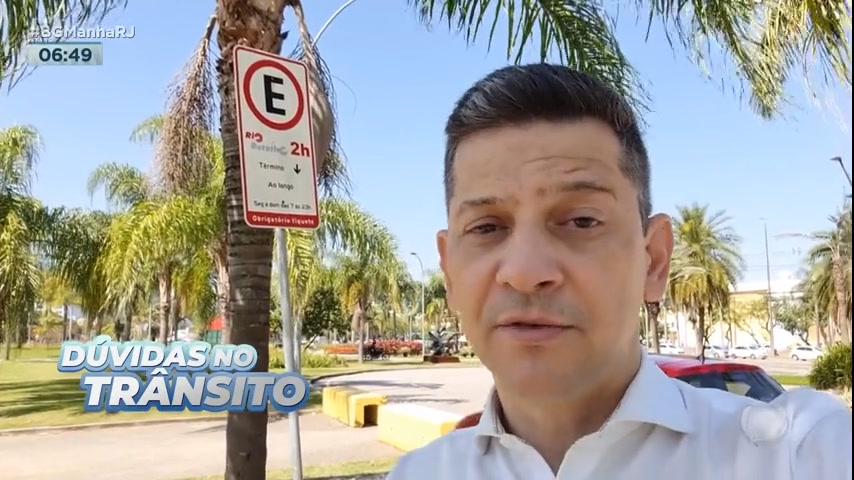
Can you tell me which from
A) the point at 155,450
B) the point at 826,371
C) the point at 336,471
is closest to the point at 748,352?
the point at 826,371

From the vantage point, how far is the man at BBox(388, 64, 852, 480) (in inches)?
33.4

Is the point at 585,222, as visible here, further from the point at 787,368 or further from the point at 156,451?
the point at 787,368

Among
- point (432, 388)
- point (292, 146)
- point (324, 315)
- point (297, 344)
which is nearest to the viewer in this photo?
point (292, 146)

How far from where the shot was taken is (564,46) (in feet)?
17.2

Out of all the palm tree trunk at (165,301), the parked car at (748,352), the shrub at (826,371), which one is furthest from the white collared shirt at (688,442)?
the parked car at (748,352)

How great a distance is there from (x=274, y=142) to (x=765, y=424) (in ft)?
10.3

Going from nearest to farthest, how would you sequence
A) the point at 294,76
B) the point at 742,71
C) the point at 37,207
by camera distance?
the point at 294,76 → the point at 742,71 → the point at 37,207

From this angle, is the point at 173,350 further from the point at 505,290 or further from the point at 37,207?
the point at 505,290

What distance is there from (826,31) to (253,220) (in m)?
3.44

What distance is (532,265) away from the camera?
0.85m

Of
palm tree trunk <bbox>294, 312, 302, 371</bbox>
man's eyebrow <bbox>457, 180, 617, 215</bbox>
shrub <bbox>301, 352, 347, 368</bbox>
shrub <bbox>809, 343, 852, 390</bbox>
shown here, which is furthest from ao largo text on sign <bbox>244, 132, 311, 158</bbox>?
shrub <bbox>301, 352, 347, 368</bbox>

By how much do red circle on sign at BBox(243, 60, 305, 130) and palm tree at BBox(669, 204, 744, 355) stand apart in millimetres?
22034

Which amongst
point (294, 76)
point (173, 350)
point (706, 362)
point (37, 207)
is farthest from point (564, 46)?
point (37, 207)

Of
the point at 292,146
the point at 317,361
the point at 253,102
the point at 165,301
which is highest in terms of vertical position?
the point at 253,102
